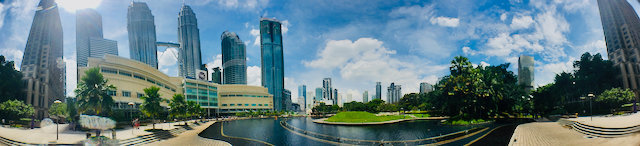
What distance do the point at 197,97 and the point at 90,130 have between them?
101m

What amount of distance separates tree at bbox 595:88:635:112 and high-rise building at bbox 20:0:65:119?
16.5 metres

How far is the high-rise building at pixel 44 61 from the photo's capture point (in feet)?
20.8

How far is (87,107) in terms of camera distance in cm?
1417

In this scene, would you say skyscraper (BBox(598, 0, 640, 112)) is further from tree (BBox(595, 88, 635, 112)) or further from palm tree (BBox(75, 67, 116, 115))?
palm tree (BBox(75, 67, 116, 115))

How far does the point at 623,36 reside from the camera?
18.0 feet

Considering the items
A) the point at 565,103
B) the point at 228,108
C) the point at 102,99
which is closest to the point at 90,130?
the point at 102,99

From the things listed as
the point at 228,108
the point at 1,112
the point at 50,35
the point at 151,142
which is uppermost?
the point at 50,35

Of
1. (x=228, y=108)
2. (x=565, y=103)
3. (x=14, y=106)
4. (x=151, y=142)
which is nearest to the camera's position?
(x=14, y=106)

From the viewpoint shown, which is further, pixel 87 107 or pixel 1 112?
pixel 87 107

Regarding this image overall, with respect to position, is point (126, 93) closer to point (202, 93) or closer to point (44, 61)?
point (44, 61)

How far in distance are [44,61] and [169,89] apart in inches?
3267

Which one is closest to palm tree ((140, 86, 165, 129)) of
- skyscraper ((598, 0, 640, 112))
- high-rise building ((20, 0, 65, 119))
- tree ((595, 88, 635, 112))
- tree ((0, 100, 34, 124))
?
high-rise building ((20, 0, 65, 119))

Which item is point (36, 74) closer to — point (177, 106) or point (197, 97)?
point (177, 106)

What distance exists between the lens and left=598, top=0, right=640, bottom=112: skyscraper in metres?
5.08
